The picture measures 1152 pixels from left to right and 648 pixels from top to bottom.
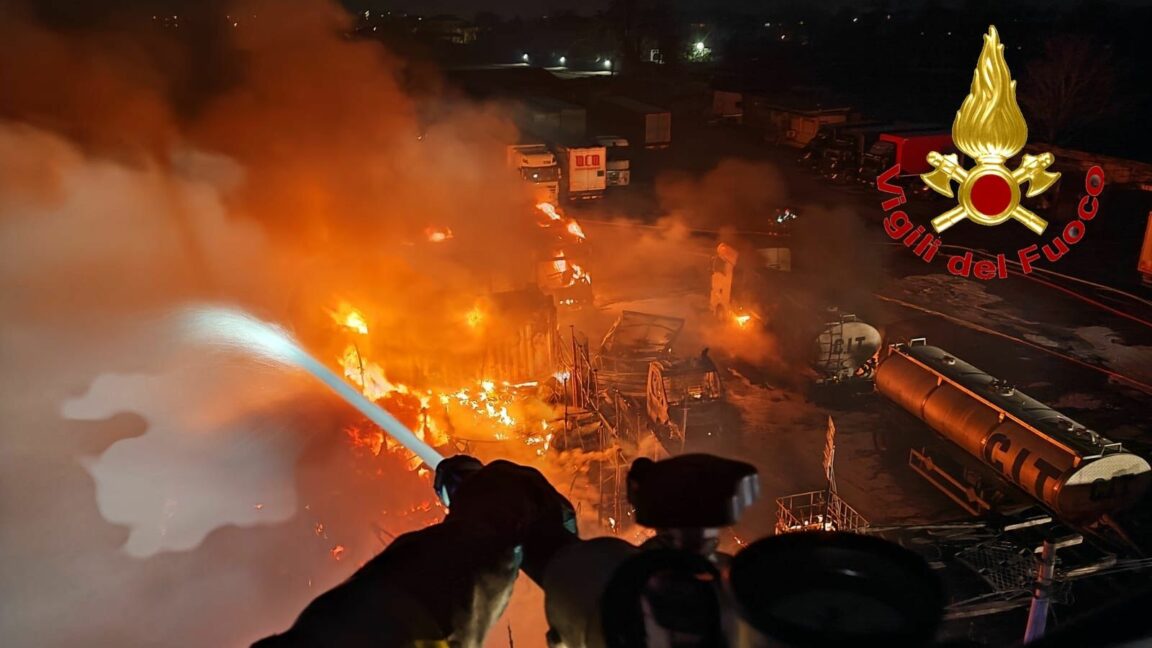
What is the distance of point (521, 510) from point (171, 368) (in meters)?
11.7

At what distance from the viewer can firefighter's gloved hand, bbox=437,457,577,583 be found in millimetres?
1798

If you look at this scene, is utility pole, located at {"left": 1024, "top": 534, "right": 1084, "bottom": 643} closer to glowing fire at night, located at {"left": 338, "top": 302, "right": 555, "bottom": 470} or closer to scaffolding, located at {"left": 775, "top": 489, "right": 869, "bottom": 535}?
scaffolding, located at {"left": 775, "top": 489, "right": 869, "bottom": 535}

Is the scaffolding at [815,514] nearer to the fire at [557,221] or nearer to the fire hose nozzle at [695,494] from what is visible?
the fire hose nozzle at [695,494]

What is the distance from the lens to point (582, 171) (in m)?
23.8

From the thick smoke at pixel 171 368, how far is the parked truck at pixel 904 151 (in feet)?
50.6

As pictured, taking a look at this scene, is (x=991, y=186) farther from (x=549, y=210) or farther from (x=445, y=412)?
(x=445, y=412)

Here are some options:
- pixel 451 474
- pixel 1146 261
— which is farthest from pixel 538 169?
pixel 451 474

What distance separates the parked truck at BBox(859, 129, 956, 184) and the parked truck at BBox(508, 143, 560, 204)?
1205cm

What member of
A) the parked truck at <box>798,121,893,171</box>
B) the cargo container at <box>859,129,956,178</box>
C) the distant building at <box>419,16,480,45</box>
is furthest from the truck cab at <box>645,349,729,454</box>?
the distant building at <box>419,16,480,45</box>

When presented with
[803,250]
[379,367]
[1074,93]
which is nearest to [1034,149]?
[1074,93]

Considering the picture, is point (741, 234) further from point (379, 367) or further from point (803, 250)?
point (379, 367)

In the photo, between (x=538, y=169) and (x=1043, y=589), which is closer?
(x=1043, y=589)

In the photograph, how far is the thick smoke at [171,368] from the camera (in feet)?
→ 32.2

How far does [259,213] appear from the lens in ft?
53.1
